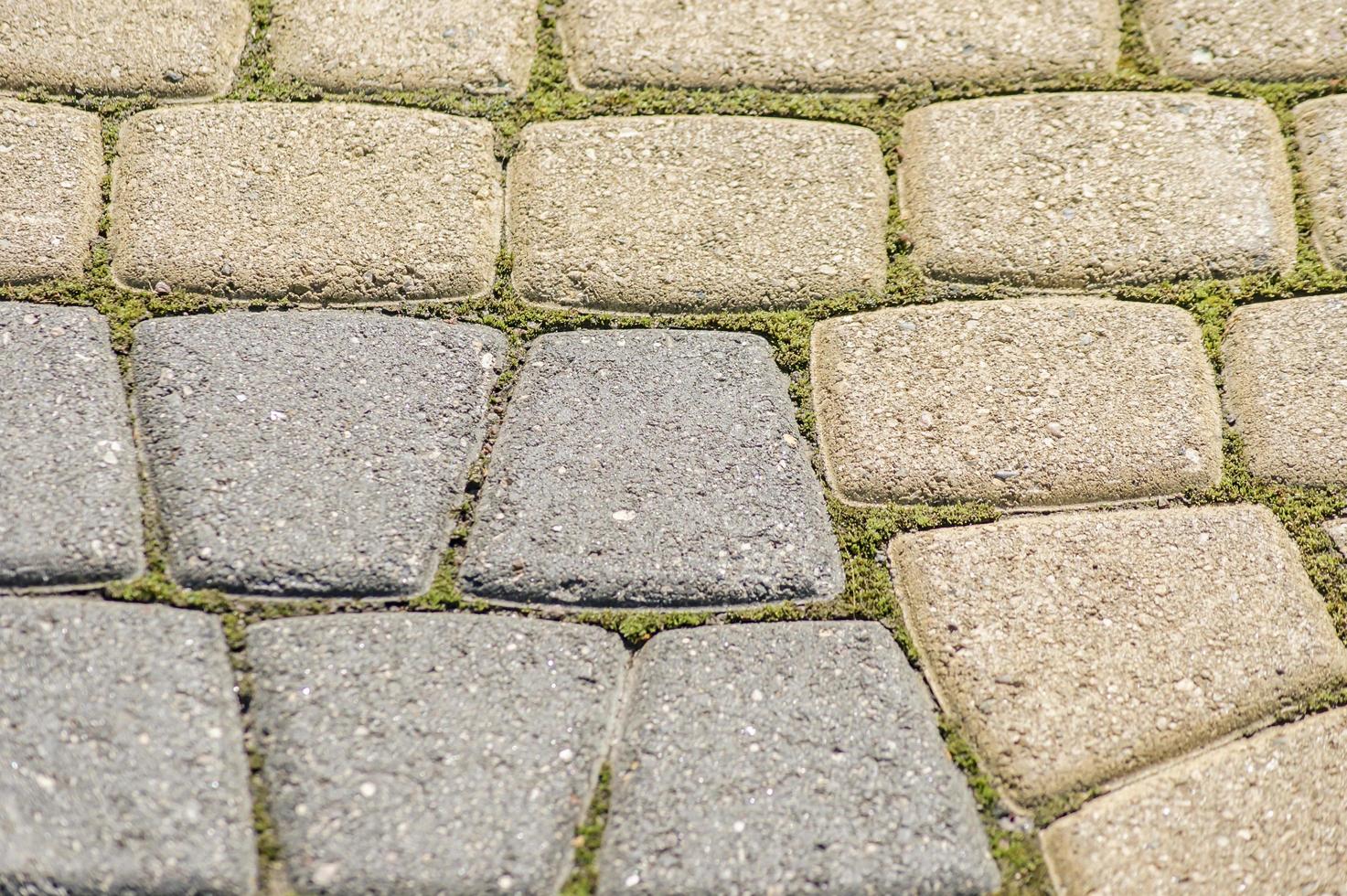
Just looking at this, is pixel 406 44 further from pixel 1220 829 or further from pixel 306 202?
pixel 1220 829

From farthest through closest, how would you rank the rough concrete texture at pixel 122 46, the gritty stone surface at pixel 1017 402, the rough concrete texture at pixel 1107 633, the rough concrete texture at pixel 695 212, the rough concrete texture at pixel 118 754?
the rough concrete texture at pixel 122 46, the rough concrete texture at pixel 695 212, the gritty stone surface at pixel 1017 402, the rough concrete texture at pixel 1107 633, the rough concrete texture at pixel 118 754

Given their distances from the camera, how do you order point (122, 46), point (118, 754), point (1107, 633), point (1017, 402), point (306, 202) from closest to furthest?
1. point (118, 754)
2. point (1107, 633)
3. point (1017, 402)
4. point (306, 202)
5. point (122, 46)

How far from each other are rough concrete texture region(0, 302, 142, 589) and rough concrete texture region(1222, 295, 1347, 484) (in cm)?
140

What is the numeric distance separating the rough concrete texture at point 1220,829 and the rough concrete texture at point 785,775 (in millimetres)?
117

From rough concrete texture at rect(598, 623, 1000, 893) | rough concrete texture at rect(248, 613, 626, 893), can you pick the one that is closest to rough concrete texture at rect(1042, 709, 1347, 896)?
rough concrete texture at rect(598, 623, 1000, 893)

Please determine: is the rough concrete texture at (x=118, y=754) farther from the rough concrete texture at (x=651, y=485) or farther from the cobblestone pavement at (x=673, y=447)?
the rough concrete texture at (x=651, y=485)

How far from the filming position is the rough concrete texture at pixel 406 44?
5.76 feet

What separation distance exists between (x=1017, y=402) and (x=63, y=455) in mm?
1191

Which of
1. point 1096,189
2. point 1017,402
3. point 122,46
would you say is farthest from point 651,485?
point 122,46

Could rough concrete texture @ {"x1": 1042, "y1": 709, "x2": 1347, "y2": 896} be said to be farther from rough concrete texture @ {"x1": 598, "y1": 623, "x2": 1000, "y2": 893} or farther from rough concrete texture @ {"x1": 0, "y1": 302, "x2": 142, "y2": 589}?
rough concrete texture @ {"x1": 0, "y1": 302, "x2": 142, "y2": 589}

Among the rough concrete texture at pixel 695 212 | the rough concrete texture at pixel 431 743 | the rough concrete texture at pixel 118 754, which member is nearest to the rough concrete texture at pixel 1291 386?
the rough concrete texture at pixel 695 212

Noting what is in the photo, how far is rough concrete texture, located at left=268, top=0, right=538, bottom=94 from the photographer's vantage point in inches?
69.2

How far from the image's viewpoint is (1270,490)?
1479 mm

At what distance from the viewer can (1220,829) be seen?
125 centimetres
